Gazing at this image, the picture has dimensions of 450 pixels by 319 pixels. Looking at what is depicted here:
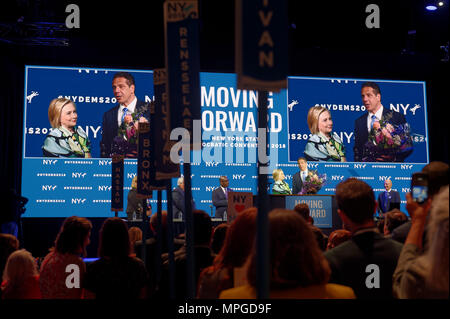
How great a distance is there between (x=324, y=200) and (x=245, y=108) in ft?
14.0

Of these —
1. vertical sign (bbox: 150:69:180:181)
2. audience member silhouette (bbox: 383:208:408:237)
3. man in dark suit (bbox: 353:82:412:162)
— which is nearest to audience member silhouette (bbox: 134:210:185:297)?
vertical sign (bbox: 150:69:180:181)

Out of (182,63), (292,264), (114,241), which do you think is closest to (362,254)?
(292,264)

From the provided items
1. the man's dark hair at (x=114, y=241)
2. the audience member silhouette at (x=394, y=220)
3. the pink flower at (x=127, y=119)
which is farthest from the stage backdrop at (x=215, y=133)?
the man's dark hair at (x=114, y=241)

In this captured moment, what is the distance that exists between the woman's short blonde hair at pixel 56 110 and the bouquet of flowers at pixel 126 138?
1208 mm

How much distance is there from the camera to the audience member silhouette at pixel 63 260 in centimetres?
335

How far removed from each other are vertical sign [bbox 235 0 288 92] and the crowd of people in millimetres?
446

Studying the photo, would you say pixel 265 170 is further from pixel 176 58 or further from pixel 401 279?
pixel 176 58

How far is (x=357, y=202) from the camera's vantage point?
2.33 metres

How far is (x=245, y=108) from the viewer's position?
471 inches

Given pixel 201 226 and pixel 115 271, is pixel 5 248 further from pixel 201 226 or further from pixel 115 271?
pixel 201 226

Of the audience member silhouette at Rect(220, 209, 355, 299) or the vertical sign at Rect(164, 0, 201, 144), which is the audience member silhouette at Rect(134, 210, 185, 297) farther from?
the audience member silhouette at Rect(220, 209, 355, 299)

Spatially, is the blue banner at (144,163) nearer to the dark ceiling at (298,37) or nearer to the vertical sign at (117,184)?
the vertical sign at (117,184)

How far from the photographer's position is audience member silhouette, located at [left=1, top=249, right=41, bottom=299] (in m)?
3.05
